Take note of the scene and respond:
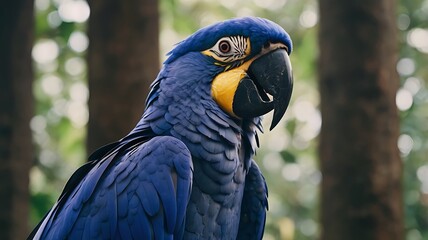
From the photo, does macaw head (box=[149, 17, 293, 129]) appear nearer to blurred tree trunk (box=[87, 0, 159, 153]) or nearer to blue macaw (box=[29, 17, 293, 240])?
blue macaw (box=[29, 17, 293, 240])

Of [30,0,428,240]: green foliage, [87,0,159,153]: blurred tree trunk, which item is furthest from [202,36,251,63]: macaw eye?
[30,0,428,240]: green foliage

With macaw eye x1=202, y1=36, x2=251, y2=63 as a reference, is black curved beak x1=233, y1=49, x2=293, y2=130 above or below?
below

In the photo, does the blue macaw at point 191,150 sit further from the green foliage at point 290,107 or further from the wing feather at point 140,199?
the green foliage at point 290,107

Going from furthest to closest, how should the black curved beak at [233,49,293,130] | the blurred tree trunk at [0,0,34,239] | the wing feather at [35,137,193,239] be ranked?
1. the blurred tree trunk at [0,0,34,239]
2. the black curved beak at [233,49,293,130]
3. the wing feather at [35,137,193,239]

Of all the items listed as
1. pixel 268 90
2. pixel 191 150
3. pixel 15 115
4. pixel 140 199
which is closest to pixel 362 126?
pixel 268 90

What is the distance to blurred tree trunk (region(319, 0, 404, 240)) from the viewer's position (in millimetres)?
3352

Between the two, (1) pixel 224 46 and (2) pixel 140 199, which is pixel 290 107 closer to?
(1) pixel 224 46

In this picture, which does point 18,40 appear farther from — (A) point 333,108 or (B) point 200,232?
(B) point 200,232

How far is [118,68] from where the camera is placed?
343cm

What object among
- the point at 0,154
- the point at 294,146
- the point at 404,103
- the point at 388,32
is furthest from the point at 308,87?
the point at 0,154

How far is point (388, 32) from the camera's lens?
3455 mm

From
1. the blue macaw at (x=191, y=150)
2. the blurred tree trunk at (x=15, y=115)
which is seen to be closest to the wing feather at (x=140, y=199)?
the blue macaw at (x=191, y=150)

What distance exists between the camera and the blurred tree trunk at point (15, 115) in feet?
12.1

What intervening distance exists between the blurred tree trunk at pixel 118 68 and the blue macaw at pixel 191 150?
3.37 feet
